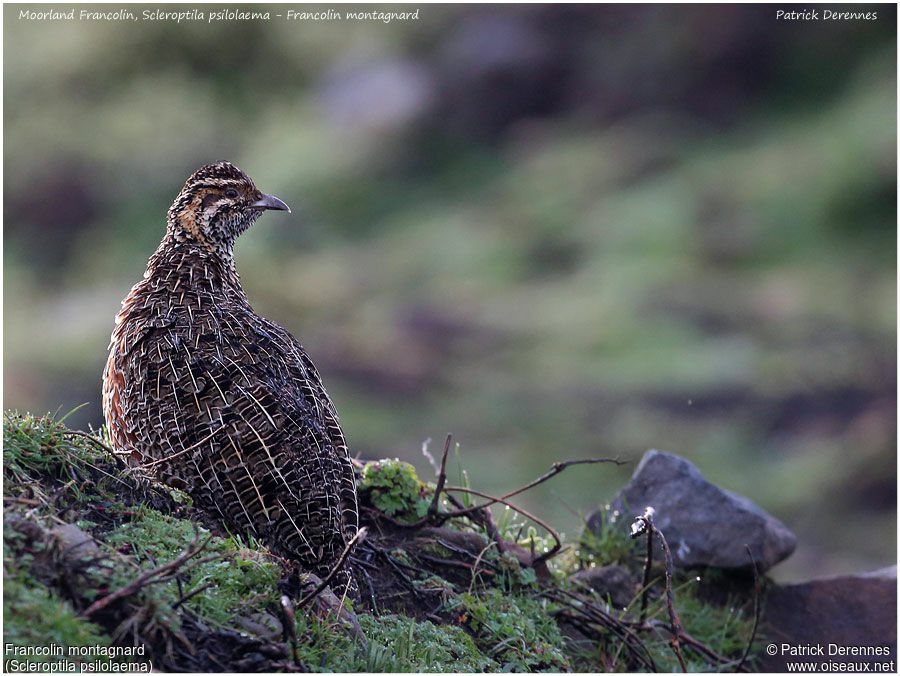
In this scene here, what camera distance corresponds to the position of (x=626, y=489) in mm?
8141

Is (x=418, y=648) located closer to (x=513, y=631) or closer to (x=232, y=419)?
(x=513, y=631)

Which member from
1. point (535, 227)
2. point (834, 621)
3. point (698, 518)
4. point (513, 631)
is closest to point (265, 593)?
point (513, 631)

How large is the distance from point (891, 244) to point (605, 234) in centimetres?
516

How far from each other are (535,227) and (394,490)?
16.6 meters

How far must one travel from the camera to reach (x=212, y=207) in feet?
23.7

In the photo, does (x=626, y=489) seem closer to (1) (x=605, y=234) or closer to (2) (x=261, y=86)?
(1) (x=605, y=234)

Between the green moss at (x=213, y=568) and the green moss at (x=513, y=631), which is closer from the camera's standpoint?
the green moss at (x=213, y=568)

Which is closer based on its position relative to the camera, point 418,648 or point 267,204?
point 418,648

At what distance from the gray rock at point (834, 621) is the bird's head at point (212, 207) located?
434cm

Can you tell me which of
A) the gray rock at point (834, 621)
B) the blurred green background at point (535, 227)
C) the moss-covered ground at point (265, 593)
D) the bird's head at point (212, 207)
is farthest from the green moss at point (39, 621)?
the blurred green background at point (535, 227)

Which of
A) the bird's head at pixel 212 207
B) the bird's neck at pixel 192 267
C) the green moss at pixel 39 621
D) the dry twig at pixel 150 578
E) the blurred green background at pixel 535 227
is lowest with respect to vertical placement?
the green moss at pixel 39 621

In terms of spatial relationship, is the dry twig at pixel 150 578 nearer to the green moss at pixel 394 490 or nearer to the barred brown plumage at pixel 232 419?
the barred brown plumage at pixel 232 419

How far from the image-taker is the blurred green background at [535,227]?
1678 cm

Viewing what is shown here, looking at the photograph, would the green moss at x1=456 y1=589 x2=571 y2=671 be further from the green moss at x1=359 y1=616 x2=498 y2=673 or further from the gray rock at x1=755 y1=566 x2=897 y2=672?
the gray rock at x1=755 y1=566 x2=897 y2=672
